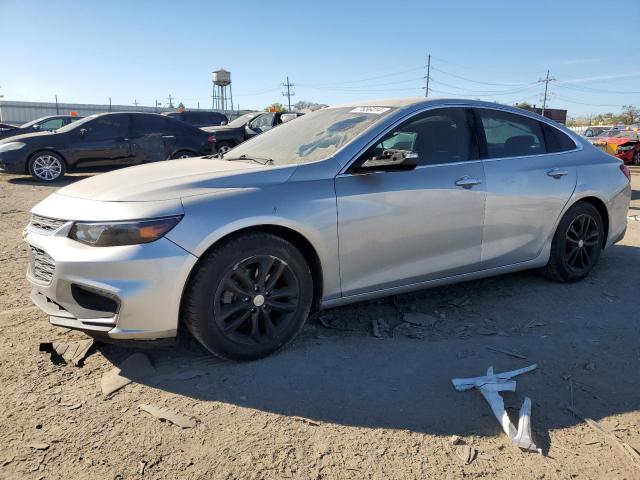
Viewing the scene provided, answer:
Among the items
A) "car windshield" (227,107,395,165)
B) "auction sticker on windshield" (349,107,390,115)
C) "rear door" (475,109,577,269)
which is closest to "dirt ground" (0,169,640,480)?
"rear door" (475,109,577,269)

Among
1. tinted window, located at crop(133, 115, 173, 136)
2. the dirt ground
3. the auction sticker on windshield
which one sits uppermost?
tinted window, located at crop(133, 115, 173, 136)

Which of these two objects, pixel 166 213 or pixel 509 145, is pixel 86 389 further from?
pixel 509 145

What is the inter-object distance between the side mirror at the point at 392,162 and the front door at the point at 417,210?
56 millimetres

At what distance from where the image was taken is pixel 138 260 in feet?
8.76

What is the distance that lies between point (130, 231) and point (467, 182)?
2329mm

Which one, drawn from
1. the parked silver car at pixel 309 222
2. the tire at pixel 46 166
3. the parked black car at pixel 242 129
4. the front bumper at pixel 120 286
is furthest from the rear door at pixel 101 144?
the front bumper at pixel 120 286

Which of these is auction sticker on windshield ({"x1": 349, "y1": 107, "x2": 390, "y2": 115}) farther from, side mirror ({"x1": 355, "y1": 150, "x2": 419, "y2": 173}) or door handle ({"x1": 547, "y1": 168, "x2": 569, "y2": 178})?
door handle ({"x1": 547, "y1": 168, "x2": 569, "y2": 178})

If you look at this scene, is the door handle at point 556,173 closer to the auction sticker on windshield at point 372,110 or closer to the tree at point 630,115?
the auction sticker on windshield at point 372,110

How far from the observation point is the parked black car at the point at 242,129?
519 inches

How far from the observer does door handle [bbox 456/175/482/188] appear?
145 inches

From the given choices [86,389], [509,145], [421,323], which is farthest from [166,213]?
[509,145]

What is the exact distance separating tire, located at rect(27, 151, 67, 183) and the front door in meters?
9.78

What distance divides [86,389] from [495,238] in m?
2.97

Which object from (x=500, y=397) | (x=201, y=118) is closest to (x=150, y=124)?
(x=201, y=118)
